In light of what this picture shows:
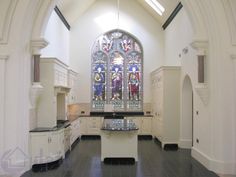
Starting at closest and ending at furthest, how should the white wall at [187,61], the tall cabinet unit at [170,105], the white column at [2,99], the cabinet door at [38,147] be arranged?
the white column at [2,99], the cabinet door at [38,147], the white wall at [187,61], the tall cabinet unit at [170,105]

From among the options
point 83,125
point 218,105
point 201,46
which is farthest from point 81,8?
point 218,105

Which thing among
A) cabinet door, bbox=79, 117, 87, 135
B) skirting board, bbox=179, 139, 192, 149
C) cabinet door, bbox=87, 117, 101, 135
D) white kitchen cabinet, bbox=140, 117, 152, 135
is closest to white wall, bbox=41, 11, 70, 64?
cabinet door, bbox=79, 117, 87, 135

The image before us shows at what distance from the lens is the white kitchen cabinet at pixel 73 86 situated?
1063cm

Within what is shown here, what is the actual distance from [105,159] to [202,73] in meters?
3.34

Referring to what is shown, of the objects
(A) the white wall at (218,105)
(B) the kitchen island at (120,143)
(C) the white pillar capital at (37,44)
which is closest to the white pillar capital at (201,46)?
(A) the white wall at (218,105)

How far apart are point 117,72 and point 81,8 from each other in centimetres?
320

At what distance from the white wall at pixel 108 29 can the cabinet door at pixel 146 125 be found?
41.9 inches

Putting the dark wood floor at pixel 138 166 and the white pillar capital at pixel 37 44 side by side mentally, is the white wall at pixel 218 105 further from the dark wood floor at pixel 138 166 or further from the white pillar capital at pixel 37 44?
the white pillar capital at pixel 37 44

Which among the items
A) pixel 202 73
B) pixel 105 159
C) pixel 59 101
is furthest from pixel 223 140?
pixel 59 101

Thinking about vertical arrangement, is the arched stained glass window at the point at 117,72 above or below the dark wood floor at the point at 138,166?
above

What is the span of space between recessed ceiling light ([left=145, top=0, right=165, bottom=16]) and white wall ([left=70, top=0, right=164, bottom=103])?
123 cm

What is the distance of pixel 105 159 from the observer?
24.5 ft

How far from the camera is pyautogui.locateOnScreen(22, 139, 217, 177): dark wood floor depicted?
6145 millimetres

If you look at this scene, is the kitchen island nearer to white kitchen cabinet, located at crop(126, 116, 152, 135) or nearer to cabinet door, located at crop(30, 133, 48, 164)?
cabinet door, located at crop(30, 133, 48, 164)
